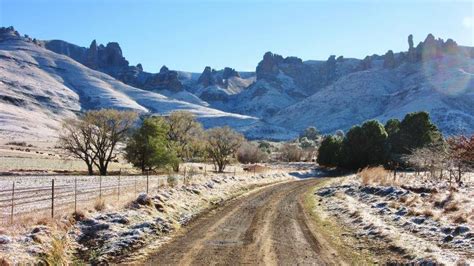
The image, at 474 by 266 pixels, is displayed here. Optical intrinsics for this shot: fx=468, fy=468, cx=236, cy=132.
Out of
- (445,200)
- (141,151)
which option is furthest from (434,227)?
(141,151)

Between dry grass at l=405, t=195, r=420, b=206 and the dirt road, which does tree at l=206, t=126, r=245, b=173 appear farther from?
dry grass at l=405, t=195, r=420, b=206

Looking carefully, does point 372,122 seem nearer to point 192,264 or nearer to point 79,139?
point 79,139

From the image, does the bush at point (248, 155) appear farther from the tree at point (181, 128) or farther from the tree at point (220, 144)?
the tree at point (181, 128)

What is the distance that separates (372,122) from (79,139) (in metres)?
53.2

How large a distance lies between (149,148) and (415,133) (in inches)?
1819

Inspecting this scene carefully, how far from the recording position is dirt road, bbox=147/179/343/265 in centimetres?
1502

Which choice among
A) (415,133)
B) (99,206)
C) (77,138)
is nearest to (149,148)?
(77,138)

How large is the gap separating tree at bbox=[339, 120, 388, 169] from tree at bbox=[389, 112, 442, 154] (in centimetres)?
305

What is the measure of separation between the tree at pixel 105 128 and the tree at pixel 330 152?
147 feet

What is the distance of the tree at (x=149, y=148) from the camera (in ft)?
213

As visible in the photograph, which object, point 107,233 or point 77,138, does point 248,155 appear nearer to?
point 77,138

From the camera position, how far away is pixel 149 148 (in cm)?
6500

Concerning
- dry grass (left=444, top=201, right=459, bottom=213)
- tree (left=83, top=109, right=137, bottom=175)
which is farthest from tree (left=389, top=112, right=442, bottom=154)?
dry grass (left=444, top=201, right=459, bottom=213)

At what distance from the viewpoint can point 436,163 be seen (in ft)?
165
